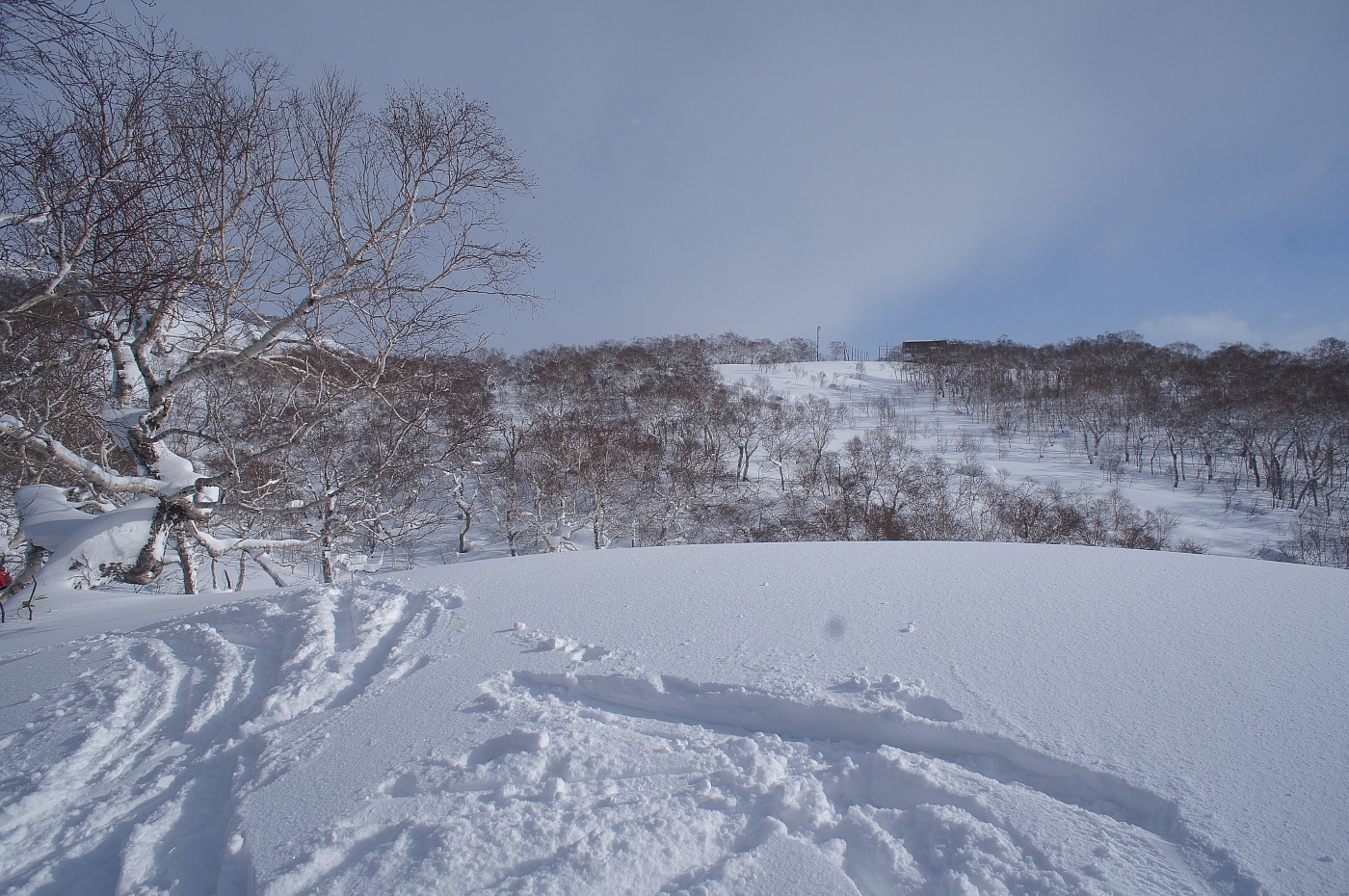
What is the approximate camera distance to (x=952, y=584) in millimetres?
3371

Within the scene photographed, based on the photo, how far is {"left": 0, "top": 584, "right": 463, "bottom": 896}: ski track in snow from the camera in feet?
5.72

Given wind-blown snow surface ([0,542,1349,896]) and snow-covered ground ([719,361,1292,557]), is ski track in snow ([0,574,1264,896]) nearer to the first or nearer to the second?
wind-blown snow surface ([0,542,1349,896])

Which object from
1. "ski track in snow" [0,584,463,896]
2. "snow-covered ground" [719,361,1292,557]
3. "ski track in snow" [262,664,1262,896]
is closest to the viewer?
"ski track in snow" [262,664,1262,896]

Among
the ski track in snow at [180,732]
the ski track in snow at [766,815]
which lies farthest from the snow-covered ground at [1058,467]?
the ski track in snow at [180,732]

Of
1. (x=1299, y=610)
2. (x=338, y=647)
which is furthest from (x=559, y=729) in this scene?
(x=1299, y=610)

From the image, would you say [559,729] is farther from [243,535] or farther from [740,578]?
[243,535]

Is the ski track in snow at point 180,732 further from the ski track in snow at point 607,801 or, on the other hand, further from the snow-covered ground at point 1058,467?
the snow-covered ground at point 1058,467

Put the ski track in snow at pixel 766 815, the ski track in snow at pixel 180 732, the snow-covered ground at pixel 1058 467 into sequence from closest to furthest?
the ski track in snow at pixel 766 815 → the ski track in snow at pixel 180 732 → the snow-covered ground at pixel 1058 467

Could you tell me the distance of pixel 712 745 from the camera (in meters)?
2.05

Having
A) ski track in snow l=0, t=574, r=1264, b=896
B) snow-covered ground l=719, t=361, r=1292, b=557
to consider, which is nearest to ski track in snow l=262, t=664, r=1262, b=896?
ski track in snow l=0, t=574, r=1264, b=896

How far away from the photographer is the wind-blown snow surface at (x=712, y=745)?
1525 mm

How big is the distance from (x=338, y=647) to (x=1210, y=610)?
4.85m

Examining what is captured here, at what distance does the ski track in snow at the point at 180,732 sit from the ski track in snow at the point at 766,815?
593mm

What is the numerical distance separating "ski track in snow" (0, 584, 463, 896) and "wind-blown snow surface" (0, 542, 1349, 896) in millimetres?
14
